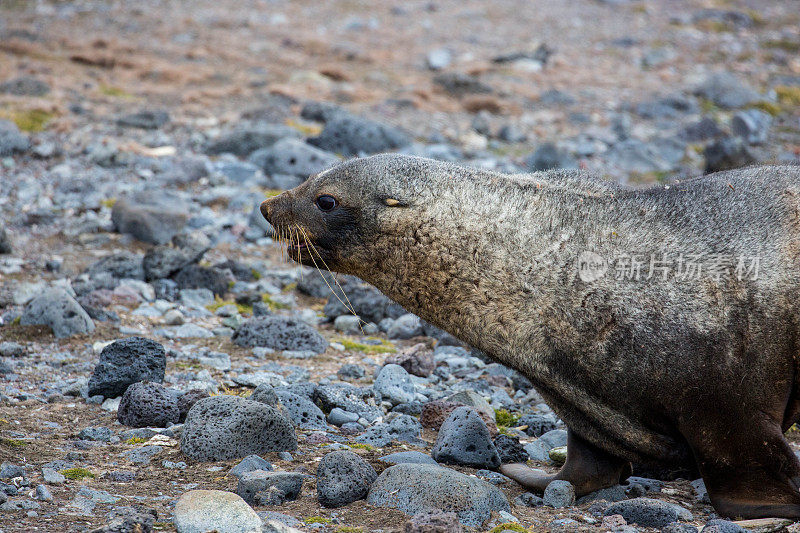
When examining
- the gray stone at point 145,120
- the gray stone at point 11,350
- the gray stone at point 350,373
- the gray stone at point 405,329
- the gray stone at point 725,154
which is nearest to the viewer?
the gray stone at point 11,350

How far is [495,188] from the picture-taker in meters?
5.64

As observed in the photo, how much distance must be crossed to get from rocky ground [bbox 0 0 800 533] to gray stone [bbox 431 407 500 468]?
0.05 ft

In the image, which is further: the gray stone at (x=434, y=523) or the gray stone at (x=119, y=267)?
the gray stone at (x=119, y=267)

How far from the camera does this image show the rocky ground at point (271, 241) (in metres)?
5.14

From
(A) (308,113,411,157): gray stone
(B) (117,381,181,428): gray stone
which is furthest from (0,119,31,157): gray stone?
(B) (117,381,181,428): gray stone

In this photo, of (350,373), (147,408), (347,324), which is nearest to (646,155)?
(347,324)

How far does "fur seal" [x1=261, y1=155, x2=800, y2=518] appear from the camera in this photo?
16.7 feet

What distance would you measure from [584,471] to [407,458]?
1133 millimetres

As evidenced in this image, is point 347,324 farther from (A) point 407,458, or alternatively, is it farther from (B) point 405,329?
(A) point 407,458

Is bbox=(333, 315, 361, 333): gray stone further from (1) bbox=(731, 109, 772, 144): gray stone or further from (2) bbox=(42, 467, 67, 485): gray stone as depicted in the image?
(1) bbox=(731, 109, 772, 144): gray stone

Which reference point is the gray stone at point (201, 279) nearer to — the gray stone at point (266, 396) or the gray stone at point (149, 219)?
the gray stone at point (149, 219)

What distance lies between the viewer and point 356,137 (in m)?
14.1

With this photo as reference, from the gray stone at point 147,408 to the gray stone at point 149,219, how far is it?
470 centimetres

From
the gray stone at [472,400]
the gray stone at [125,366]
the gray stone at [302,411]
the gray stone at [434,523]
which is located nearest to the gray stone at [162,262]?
the gray stone at [125,366]
